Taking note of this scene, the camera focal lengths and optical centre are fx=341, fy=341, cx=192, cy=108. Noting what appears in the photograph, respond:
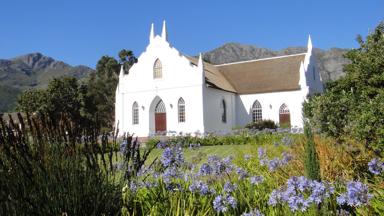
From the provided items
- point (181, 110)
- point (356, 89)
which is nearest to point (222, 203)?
point (356, 89)

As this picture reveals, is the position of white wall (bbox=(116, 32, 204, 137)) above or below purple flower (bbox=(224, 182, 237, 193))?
above

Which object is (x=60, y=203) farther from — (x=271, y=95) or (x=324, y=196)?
(x=271, y=95)

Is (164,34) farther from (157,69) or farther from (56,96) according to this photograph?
(56,96)

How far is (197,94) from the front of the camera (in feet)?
104

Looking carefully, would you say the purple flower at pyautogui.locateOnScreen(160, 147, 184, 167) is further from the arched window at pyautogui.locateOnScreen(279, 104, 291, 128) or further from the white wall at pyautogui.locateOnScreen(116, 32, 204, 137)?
the arched window at pyautogui.locateOnScreen(279, 104, 291, 128)

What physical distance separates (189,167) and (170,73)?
1117 inches

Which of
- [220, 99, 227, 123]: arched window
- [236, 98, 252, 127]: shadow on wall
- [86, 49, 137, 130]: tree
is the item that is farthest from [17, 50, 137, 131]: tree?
[236, 98, 252, 127]: shadow on wall

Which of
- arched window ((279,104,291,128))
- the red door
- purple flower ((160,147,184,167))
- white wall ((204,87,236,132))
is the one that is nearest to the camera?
purple flower ((160,147,184,167))

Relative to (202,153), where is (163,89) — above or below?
above

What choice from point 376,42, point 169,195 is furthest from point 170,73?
point 169,195

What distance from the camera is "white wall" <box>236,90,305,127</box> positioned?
3334 centimetres

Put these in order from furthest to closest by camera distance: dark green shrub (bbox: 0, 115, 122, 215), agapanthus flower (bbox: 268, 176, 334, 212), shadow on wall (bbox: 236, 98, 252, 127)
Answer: shadow on wall (bbox: 236, 98, 252, 127) < agapanthus flower (bbox: 268, 176, 334, 212) < dark green shrub (bbox: 0, 115, 122, 215)

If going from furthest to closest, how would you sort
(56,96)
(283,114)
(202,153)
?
(56,96) < (283,114) < (202,153)

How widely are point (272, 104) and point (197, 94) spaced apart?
8.08 m
